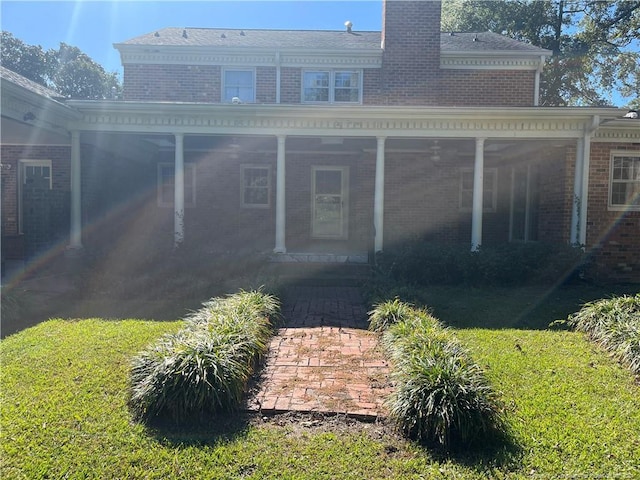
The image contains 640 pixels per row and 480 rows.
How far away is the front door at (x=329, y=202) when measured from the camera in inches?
482

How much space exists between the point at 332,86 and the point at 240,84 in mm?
2771

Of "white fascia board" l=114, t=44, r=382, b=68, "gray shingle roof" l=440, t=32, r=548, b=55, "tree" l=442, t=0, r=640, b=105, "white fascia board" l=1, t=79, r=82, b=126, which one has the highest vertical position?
"tree" l=442, t=0, r=640, b=105

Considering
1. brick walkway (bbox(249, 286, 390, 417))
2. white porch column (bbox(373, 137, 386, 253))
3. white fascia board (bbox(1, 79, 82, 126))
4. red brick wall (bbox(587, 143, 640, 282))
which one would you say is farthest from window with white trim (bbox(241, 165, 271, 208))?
red brick wall (bbox(587, 143, 640, 282))

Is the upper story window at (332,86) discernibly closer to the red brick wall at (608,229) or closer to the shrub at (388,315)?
the red brick wall at (608,229)

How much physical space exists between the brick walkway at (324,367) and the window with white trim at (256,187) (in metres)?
5.94

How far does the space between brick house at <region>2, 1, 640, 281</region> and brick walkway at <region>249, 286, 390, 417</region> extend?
3618 millimetres

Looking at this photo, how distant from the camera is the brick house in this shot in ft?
30.1

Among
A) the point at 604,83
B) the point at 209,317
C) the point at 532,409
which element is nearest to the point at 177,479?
the point at 209,317

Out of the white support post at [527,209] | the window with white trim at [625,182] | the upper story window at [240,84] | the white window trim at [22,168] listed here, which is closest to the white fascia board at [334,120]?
the window with white trim at [625,182]

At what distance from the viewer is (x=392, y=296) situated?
664 centimetres

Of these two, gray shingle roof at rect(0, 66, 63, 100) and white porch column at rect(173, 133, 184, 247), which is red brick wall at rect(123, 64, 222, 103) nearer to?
gray shingle roof at rect(0, 66, 63, 100)

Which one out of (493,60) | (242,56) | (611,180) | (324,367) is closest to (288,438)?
(324,367)

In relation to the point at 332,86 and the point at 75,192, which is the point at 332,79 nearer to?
the point at 332,86

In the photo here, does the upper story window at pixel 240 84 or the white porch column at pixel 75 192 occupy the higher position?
the upper story window at pixel 240 84
